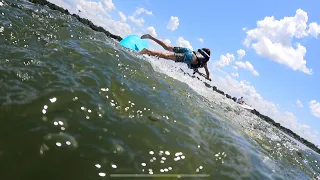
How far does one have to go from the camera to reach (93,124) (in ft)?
21.6

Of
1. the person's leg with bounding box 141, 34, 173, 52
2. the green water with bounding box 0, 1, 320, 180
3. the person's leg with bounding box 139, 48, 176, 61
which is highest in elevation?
the person's leg with bounding box 141, 34, 173, 52

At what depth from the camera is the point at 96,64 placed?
10555 mm

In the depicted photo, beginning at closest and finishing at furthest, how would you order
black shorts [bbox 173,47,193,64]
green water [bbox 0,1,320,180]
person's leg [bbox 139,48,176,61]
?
green water [bbox 0,1,320,180], person's leg [bbox 139,48,176,61], black shorts [bbox 173,47,193,64]

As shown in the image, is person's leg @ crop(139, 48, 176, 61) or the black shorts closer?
person's leg @ crop(139, 48, 176, 61)

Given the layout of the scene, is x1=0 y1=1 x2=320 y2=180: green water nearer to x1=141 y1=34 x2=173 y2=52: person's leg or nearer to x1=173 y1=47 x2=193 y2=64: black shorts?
x1=173 y1=47 x2=193 y2=64: black shorts

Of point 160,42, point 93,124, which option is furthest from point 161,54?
Answer: point 93,124

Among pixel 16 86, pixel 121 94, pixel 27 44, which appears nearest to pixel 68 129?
pixel 16 86

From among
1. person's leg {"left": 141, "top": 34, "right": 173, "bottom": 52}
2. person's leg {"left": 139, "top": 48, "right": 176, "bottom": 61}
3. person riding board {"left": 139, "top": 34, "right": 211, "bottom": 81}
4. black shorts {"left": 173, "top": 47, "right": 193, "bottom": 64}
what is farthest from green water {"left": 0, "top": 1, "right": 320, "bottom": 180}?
person's leg {"left": 141, "top": 34, "right": 173, "bottom": 52}

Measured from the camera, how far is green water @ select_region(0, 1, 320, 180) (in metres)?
5.21

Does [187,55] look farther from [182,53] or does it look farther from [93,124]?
[93,124]

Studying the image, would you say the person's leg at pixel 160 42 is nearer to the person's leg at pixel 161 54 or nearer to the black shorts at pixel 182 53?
the black shorts at pixel 182 53

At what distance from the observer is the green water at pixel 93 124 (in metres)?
5.21

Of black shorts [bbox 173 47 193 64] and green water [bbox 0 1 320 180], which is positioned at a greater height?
black shorts [bbox 173 47 193 64]

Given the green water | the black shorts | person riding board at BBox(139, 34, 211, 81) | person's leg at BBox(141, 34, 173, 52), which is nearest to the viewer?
the green water
